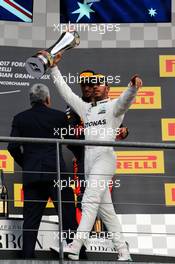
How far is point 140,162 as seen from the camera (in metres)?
6.82

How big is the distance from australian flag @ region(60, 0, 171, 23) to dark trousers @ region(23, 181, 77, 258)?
2123 mm

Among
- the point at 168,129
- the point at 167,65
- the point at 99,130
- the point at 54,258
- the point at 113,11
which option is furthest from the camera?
the point at 113,11

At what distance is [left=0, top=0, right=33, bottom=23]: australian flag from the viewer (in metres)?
7.05

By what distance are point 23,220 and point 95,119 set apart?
75 cm

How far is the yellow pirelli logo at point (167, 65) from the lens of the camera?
7027mm

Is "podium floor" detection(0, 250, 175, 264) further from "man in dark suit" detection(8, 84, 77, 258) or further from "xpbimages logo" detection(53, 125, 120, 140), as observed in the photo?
"xpbimages logo" detection(53, 125, 120, 140)

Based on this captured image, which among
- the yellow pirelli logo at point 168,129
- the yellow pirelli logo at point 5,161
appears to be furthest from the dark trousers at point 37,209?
the yellow pirelli logo at point 168,129

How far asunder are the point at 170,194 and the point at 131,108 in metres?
0.73

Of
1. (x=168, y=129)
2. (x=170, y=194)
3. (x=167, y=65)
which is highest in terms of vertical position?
(x=167, y=65)

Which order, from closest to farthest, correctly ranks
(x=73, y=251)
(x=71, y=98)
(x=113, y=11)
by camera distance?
(x=73, y=251) → (x=71, y=98) → (x=113, y=11)

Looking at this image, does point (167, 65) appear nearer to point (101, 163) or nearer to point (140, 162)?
point (140, 162)

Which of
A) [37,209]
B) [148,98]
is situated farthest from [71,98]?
[148,98]

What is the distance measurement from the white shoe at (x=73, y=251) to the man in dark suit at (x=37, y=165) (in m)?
0.20

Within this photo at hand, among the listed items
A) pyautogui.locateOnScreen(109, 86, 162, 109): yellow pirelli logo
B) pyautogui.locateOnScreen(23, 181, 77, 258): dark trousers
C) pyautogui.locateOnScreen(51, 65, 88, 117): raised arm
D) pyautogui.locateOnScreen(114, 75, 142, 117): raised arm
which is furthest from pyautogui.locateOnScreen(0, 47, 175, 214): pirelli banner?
pyautogui.locateOnScreen(114, 75, 142, 117): raised arm
